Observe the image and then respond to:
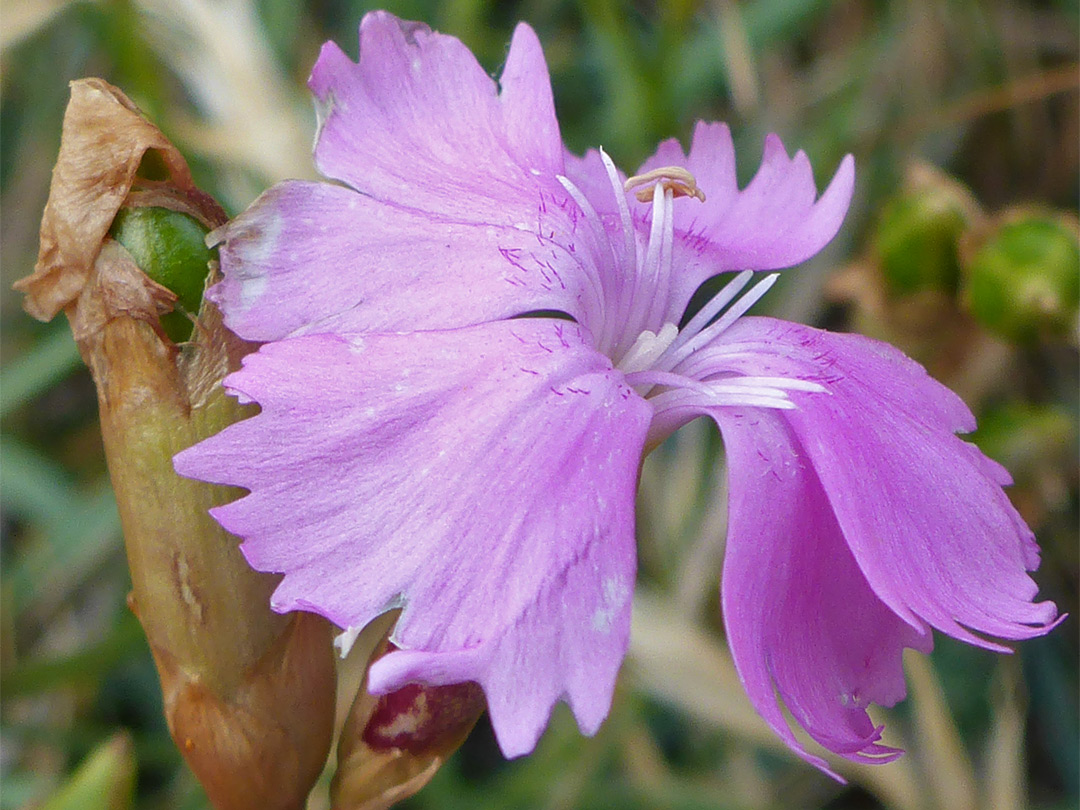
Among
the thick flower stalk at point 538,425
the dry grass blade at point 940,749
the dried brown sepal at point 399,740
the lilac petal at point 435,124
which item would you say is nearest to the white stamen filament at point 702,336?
the thick flower stalk at point 538,425

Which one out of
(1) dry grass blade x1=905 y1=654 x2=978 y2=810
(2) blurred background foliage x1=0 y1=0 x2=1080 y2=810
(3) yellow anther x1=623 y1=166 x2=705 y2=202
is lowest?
(1) dry grass blade x1=905 y1=654 x2=978 y2=810

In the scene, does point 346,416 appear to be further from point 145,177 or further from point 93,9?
point 93,9

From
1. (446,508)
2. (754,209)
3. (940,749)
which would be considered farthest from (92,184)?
(940,749)

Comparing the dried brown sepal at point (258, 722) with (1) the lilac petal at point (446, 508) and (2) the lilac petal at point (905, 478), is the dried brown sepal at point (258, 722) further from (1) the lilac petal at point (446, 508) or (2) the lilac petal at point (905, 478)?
(2) the lilac petal at point (905, 478)

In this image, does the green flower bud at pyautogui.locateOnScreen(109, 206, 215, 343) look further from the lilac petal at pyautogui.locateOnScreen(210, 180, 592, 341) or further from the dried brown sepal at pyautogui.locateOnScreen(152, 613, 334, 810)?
the dried brown sepal at pyautogui.locateOnScreen(152, 613, 334, 810)

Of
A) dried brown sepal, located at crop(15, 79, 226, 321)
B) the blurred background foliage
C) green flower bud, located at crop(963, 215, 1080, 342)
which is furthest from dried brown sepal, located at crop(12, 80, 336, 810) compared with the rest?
green flower bud, located at crop(963, 215, 1080, 342)
